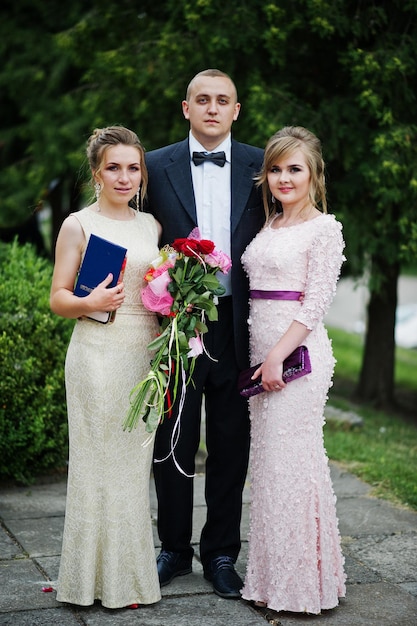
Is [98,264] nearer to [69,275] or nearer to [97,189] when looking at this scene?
[69,275]

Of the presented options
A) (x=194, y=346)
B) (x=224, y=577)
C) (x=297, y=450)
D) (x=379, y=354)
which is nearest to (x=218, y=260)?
(x=194, y=346)

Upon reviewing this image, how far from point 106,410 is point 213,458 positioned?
789 millimetres

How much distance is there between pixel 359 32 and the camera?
7.61 meters

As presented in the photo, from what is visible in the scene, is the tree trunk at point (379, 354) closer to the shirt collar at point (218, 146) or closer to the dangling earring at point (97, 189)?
the shirt collar at point (218, 146)

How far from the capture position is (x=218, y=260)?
3.91m

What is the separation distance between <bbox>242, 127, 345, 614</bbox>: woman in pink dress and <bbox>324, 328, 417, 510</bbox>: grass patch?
1.94 meters

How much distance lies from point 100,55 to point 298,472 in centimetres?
593

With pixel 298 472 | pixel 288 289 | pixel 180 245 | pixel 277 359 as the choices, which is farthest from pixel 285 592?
pixel 180 245

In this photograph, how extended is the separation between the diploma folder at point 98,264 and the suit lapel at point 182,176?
57cm

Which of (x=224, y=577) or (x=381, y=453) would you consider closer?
(x=224, y=577)

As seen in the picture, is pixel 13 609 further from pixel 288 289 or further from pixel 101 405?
pixel 288 289

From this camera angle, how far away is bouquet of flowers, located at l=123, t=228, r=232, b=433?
152 inches

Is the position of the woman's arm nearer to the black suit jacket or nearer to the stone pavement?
the black suit jacket

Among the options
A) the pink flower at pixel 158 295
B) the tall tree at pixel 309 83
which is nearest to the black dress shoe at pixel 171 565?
the pink flower at pixel 158 295
